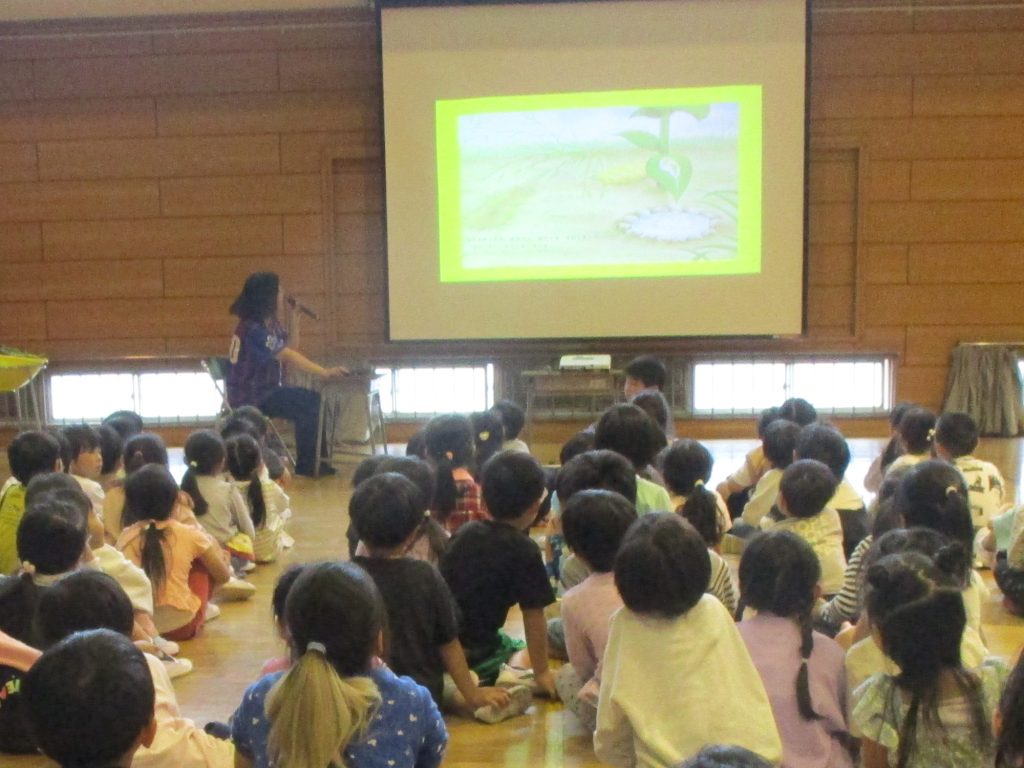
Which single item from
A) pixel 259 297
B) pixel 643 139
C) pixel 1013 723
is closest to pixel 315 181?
pixel 259 297

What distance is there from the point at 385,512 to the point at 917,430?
209 cm

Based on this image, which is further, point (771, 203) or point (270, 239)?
point (270, 239)

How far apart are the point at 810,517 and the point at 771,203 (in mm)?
4097

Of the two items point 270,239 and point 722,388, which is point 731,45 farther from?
point 270,239

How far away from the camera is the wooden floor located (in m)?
2.33

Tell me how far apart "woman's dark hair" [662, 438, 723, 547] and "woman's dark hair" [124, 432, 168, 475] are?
168 centimetres

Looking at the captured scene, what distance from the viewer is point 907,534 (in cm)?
204

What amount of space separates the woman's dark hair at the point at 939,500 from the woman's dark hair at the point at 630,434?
84cm

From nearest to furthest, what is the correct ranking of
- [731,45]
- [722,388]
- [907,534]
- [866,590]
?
[866,590]
[907,534]
[731,45]
[722,388]

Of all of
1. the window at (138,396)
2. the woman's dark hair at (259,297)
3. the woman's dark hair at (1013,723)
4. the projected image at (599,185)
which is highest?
the projected image at (599,185)

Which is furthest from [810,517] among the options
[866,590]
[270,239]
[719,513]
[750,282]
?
[270,239]

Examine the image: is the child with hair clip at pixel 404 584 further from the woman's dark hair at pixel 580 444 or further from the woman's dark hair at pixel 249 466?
the woman's dark hair at pixel 249 466

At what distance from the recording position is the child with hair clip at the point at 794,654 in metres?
1.88

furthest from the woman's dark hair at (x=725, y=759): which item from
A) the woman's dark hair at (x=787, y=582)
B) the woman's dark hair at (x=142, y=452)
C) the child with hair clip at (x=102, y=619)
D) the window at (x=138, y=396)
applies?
the window at (x=138, y=396)
